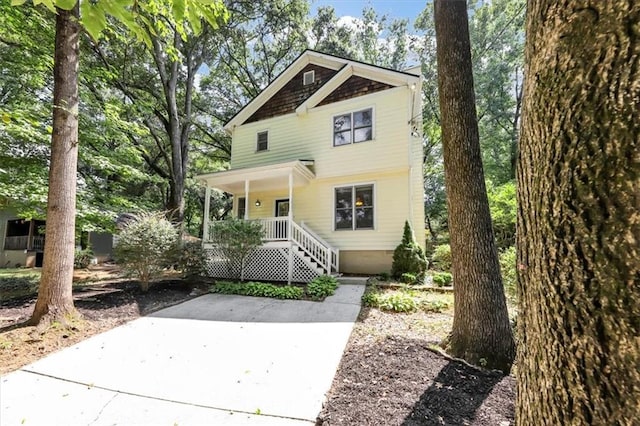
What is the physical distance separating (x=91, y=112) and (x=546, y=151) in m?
13.9

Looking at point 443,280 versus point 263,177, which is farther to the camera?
point 263,177

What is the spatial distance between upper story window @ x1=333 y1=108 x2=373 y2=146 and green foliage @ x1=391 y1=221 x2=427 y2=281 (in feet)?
12.0

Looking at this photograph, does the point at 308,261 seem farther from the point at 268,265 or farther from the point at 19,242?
the point at 19,242

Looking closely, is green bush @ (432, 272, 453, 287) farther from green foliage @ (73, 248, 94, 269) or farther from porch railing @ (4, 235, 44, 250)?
porch railing @ (4, 235, 44, 250)

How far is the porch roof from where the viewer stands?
10.0 metres

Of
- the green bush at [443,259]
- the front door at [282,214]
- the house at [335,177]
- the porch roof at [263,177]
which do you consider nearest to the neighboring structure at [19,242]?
the porch roof at [263,177]

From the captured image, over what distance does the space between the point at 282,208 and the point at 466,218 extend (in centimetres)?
904

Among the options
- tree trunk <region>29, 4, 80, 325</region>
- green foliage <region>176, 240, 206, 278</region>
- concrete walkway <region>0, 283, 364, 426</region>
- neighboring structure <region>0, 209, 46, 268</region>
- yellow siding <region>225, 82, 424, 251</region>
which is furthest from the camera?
neighboring structure <region>0, 209, 46, 268</region>

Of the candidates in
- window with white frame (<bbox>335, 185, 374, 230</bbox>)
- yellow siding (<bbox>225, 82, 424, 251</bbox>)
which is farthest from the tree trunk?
window with white frame (<bbox>335, 185, 374, 230</bbox>)

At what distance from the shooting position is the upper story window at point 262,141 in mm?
12906

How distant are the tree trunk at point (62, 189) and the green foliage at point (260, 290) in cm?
366

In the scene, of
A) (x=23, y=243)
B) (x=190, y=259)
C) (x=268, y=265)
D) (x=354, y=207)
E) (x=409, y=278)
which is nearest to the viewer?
(x=190, y=259)

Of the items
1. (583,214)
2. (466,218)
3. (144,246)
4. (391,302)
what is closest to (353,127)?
(391,302)

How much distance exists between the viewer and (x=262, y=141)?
1305 centimetres
